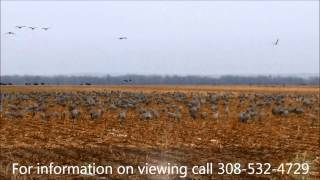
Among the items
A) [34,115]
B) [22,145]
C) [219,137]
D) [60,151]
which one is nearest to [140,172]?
[60,151]

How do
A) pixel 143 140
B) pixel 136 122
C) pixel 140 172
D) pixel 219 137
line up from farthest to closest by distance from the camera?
1. pixel 136 122
2. pixel 219 137
3. pixel 143 140
4. pixel 140 172

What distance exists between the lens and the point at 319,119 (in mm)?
34344

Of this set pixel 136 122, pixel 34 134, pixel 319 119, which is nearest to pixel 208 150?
pixel 34 134

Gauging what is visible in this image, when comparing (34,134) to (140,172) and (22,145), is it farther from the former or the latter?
(140,172)

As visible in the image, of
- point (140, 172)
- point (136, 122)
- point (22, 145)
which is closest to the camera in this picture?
point (140, 172)

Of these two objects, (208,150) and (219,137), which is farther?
(219,137)

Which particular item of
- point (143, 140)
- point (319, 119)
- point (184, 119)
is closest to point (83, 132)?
point (143, 140)

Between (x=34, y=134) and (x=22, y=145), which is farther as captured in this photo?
(x=34, y=134)

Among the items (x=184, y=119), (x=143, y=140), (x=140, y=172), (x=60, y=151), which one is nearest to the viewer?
(x=140, y=172)

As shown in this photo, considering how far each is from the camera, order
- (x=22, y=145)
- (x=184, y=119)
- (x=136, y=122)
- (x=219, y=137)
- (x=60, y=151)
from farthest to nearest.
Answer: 1. (x=184, y=119)
2. (x=136, y=122)
3. (x=219, y=137)
4. (x=22, y=145)
5. (x=60, y=151)

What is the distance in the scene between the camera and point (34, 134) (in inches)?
940

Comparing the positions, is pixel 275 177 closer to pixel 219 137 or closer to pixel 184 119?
pixel 219 137

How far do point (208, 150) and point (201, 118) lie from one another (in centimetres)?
1415

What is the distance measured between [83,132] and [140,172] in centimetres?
1055
